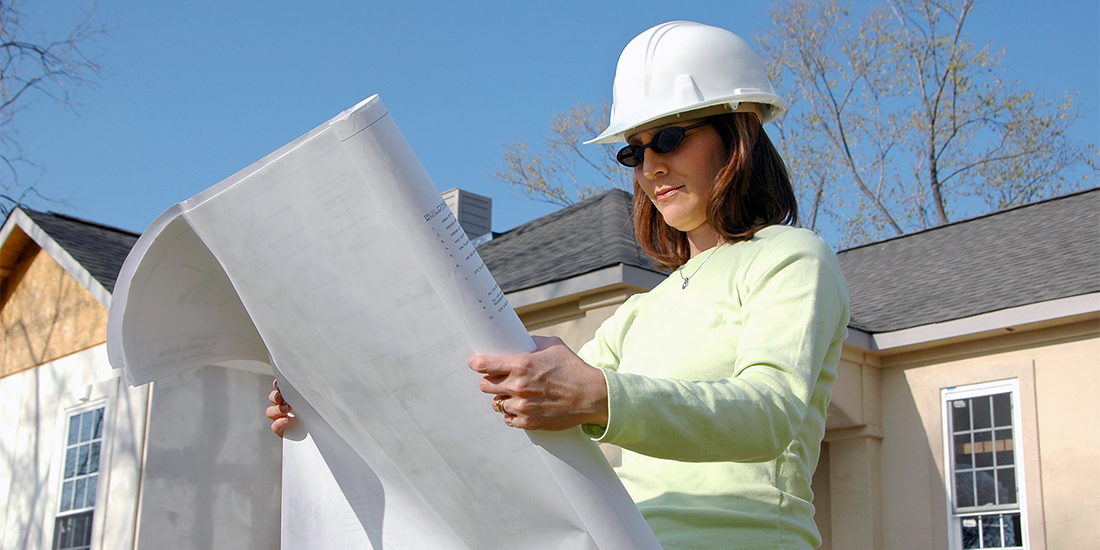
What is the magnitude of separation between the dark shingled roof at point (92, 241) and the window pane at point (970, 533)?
8534 millimetres

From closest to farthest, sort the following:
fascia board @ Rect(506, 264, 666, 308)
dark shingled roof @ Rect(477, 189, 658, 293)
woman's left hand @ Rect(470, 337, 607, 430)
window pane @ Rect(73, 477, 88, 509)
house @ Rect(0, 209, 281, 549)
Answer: woman's left hand @ Rect(470, 337, 607, 430) < fascia board @ Rect(506, 264, 666, 308) < dark shingled roof @ Rect(477, 189, 658, 293) < house @ Rect(0, 209, 281, 549) < window pane @ Rect(73, 477, 88, 509)

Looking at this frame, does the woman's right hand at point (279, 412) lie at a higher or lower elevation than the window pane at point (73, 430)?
lower

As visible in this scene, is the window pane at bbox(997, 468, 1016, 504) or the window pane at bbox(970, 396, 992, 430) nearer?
the window pane at bbox(997, 468, 1016, 504)

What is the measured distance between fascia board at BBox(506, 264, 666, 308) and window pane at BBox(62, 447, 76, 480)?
513 cm

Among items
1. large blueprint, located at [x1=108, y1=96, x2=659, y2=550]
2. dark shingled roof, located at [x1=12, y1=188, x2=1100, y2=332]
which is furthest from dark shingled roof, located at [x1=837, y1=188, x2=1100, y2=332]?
large blueprint, located at [x1=108, y1=96, x2=659, y2=550]

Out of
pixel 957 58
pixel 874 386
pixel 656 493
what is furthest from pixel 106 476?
pixel 957 58

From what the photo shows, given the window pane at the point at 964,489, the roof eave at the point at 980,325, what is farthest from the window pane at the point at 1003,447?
the roof eave at the point at 980,325

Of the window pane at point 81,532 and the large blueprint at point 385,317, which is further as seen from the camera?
the window pane at point 81,532

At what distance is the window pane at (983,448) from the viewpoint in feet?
31.3

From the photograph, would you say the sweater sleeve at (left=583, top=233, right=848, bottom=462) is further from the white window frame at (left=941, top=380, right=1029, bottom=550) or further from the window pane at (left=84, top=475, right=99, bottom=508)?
the window pane at (left=84, top=475, right=99, bottom=508)

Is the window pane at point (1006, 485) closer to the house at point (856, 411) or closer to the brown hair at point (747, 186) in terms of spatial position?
the house at point (856, 411)

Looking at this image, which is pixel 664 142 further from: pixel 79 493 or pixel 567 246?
pixel 79 493

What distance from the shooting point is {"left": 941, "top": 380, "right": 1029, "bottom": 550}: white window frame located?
30.2 feet

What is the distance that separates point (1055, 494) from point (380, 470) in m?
8.77
